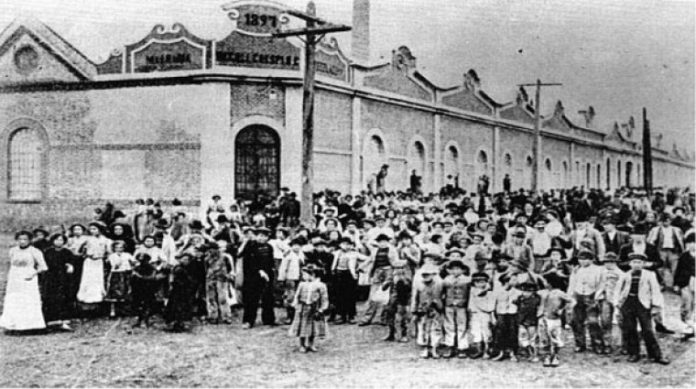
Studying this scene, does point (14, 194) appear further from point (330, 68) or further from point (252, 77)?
point (330, 68)

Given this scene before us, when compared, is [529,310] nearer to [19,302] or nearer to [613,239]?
[613,239]

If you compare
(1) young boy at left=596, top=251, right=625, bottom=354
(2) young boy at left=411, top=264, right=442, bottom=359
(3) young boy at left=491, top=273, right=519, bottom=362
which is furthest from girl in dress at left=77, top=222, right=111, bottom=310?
(1) young boy at left=596, top=251, right=625, bottom=354

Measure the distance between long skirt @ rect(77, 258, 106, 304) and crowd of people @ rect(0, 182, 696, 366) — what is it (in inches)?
0.6

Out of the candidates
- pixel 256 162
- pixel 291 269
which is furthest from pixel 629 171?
pixel 291 269

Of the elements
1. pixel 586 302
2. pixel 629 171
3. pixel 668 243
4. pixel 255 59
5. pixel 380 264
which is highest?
pixel 255 59

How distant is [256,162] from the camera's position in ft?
68.1

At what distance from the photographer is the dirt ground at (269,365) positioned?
840 cm

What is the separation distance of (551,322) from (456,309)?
121cm

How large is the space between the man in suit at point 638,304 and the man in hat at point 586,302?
1.50ft

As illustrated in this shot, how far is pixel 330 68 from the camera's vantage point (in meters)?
22.3

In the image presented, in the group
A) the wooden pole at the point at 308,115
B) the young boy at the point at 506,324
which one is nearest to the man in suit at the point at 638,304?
the young boy at the point at 506,324

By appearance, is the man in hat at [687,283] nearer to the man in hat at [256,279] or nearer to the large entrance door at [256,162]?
the man in hat at [256,279]

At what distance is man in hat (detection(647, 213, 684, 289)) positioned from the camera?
13.8m

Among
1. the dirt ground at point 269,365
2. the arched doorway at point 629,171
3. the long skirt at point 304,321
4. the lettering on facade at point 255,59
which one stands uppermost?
the lettering on facade at point 255,59
